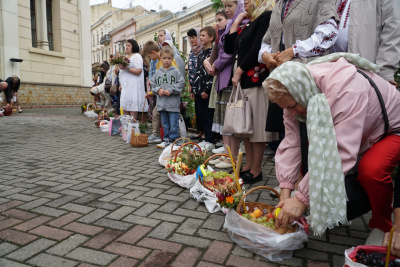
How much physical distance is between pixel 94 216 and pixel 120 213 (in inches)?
8.1

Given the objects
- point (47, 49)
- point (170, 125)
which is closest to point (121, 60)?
point (170, 125)

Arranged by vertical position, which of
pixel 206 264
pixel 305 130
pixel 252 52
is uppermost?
pixel 252 52

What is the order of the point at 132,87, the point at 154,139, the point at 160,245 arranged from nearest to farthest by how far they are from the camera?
the point at 160,245 → the point at 154,139 → the point at 132,87

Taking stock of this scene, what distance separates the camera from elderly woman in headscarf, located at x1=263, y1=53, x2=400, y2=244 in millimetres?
1537

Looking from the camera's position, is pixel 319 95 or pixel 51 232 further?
pixel 51 232

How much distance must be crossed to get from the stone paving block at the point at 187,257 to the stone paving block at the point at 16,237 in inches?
40.3

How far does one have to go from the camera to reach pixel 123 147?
546 centimetres

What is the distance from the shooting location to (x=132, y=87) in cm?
669

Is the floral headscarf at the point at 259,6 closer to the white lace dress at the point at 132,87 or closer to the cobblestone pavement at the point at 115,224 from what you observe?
the cobblestone pavement at the point at 115,224

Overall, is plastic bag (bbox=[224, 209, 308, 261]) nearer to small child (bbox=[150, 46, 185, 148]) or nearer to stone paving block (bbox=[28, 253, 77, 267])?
stone paving block (bbox=[28, 253, 77, 267])

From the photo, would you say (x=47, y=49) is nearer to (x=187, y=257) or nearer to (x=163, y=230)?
(x=163, y=230)

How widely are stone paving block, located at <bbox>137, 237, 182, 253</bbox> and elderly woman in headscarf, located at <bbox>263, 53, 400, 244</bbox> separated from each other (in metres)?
0.68

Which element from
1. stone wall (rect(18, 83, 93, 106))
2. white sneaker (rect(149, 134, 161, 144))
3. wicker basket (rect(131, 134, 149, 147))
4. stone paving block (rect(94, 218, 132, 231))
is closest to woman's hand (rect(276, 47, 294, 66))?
stone paving block (rect(94, 218, 132, 231))

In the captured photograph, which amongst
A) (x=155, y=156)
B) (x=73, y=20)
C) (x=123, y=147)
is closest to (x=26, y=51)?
(x=73, y=20)
